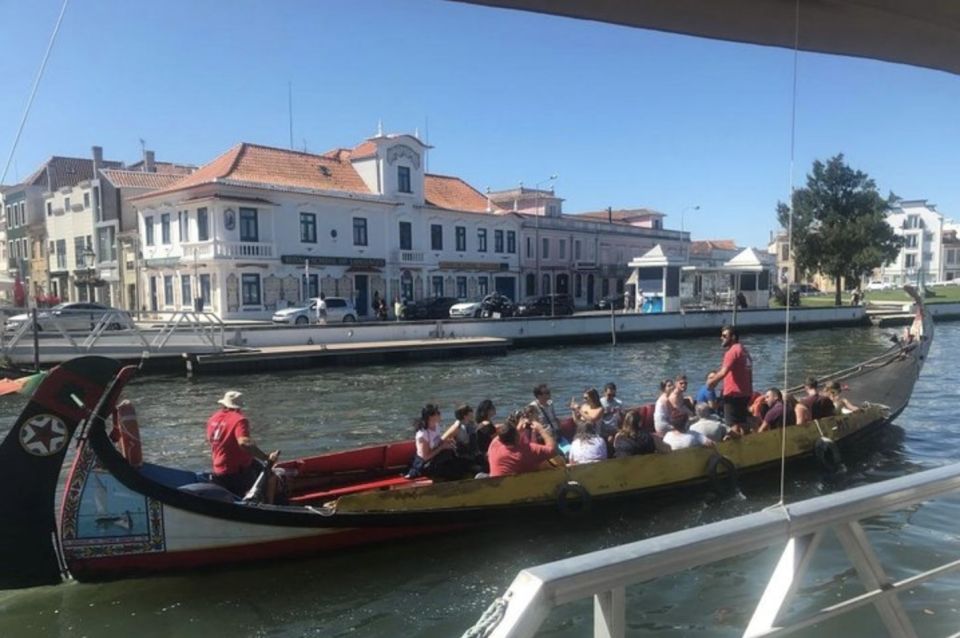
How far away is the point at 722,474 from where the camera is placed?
9.48 metres

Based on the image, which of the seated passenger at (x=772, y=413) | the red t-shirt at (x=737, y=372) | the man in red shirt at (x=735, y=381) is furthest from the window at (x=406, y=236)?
the red t-shirt at (x=737, y=372)

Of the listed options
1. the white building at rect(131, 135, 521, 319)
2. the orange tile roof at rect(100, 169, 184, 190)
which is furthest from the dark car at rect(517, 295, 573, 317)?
the orange tile roof at rect(100, 169, 184, 190)

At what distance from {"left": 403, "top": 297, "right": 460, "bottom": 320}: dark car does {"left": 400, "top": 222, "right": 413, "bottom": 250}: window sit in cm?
391

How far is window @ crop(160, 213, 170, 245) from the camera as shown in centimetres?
3425

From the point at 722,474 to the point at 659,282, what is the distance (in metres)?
28.9

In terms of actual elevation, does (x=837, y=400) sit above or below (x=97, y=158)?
below

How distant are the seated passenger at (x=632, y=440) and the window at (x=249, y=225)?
27091 mm

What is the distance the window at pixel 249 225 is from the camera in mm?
32750

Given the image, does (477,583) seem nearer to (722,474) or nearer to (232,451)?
(232,451)

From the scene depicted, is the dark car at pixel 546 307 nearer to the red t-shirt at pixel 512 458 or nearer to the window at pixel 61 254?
the window at pixel 61 254

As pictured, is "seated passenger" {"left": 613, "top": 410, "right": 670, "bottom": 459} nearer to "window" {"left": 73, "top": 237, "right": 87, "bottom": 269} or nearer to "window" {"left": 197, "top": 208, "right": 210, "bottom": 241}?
"window" {"left": 197, "top": 208, "right": 210, "bottom": 241}

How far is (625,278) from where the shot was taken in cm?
5431

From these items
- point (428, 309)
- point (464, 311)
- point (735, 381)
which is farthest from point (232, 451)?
point (428, 309)

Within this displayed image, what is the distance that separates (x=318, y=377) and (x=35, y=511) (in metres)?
15.3
